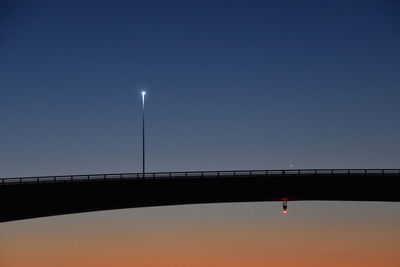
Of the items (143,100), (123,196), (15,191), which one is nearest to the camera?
(15,191)

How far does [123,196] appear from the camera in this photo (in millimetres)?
74688

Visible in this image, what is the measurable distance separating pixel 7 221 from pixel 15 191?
10.4ft

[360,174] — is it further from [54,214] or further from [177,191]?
[54,214]

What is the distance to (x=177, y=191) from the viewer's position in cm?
7612

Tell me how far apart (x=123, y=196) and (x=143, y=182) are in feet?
8.47

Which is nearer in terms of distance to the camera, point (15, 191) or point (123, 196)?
point (15, 191)

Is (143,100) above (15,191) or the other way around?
above

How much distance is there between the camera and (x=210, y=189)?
76.6 meters

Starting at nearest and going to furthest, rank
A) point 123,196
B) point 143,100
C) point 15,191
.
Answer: point 15,191 → point 123,196 → point 143,100

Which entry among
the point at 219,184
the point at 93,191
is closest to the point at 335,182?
the point at 219,184

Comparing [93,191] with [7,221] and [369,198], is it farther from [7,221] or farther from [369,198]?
[369,198]

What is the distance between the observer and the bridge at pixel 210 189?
7262 cm

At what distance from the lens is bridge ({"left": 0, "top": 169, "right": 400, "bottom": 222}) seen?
7262cm

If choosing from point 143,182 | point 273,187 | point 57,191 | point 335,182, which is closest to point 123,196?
point 143,182
